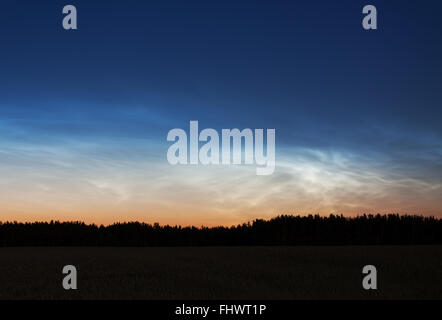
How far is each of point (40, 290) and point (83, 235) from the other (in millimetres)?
79413

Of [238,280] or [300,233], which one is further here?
[300,233]

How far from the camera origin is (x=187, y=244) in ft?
286

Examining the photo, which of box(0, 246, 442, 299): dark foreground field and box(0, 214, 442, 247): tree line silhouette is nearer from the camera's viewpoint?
box(0, 246, 442, 299): dark foreground field

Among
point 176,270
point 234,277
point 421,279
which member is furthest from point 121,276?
point 421,279

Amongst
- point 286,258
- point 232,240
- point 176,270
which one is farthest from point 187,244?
point 176,270

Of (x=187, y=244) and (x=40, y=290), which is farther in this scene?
(x=187, y=244)

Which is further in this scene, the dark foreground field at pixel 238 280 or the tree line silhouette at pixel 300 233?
the tree line silhouette at pixel 300 233

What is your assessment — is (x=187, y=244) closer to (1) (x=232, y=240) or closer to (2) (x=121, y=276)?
(1) (x=232, y=240)
